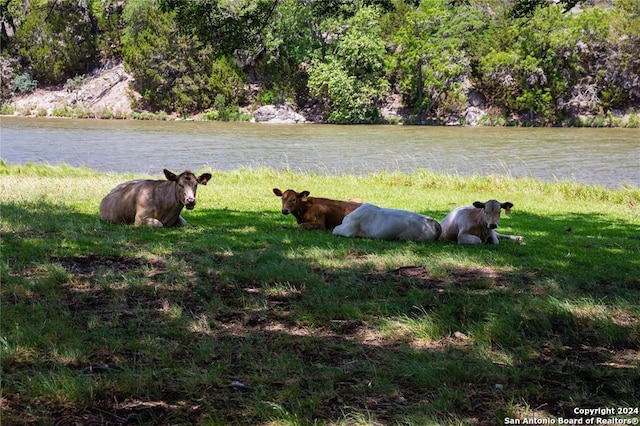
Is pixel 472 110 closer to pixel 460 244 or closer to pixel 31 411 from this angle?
pixel 460 244

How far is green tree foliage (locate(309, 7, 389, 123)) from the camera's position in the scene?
6606 centimetres

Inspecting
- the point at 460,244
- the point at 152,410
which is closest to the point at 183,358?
the point at 152,410

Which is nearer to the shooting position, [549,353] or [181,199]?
[549,353]

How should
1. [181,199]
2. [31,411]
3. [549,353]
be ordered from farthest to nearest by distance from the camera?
[181,199]
[549,353]
[31,411]

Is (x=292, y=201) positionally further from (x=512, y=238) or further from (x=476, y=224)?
(x=512, y=238)

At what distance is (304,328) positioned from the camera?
17.4 feet

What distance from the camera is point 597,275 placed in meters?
7.26

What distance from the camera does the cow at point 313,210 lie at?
10.8 meters

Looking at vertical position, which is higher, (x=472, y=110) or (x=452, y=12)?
(x=452, y=12)

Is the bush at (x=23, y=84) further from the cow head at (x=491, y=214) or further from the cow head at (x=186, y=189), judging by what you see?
the cow head at (x=491, y=214)

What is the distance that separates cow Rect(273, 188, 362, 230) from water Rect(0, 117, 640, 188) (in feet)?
43.1

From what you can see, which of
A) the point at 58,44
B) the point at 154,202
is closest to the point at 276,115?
the point at 58,44

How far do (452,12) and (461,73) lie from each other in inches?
251

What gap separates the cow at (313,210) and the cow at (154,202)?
1462mm
